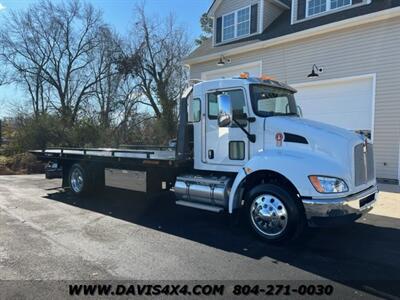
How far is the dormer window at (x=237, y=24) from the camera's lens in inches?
616

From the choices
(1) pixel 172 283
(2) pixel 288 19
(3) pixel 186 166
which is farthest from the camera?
(2) pixel 288 19

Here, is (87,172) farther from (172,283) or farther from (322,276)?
(322,276)

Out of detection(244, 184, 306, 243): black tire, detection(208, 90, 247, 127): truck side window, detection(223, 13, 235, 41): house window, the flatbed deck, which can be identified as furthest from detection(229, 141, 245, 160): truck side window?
detection(223, 13, 235, 41): house window

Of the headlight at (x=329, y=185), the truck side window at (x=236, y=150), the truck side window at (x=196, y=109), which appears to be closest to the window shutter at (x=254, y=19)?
the truck side window at (x=196, y=109)

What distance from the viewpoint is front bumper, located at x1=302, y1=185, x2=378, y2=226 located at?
4.93m

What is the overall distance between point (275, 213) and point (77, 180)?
20.7 feet

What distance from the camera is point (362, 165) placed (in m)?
5.53

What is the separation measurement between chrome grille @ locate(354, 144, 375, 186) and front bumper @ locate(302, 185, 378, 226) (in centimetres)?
35

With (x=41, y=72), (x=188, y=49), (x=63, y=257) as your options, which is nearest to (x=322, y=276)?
(x=63, y=257)

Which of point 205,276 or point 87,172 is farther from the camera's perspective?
point 87,172

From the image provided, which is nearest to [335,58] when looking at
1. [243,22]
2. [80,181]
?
[243,22]

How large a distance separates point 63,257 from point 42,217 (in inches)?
106

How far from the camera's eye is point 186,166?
23.6 feet

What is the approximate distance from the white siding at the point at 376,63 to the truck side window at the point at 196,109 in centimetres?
702
